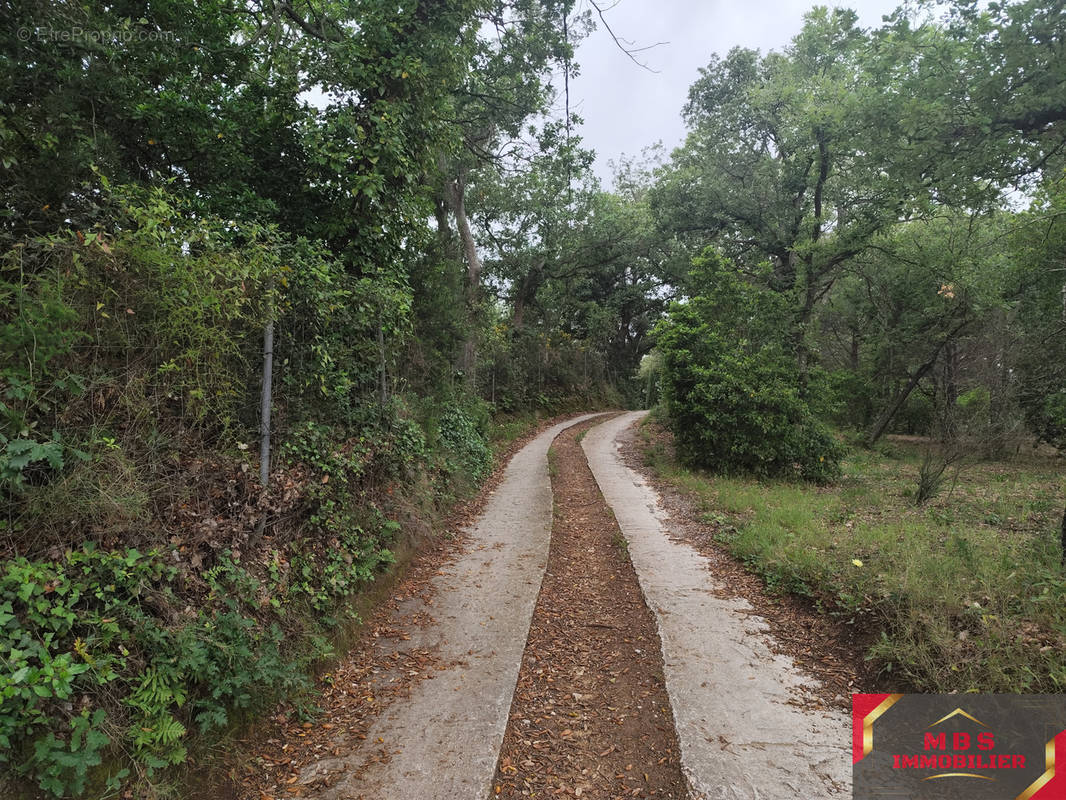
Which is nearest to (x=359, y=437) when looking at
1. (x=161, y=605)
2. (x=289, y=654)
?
(x=289, y=654)

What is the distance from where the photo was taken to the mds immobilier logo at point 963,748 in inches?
96.4

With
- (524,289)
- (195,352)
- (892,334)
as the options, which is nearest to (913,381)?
(892,334)

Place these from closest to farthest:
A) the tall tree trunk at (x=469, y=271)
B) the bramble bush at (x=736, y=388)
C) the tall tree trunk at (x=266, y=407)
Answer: the tall tree trunk at (x=266, y=407) < the bramble bush at (x=736, y=388) < the tall tree trunk at (x=469, y=271)

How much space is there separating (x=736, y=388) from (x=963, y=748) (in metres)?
8.39

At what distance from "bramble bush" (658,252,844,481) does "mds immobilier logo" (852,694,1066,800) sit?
773 centimetres

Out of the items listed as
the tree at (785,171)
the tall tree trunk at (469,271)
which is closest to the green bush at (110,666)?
the tall tree trunk at (469,271)

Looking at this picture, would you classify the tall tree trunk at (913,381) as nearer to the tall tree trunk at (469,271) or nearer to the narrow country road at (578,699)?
the tall tree trunk at (469,271)

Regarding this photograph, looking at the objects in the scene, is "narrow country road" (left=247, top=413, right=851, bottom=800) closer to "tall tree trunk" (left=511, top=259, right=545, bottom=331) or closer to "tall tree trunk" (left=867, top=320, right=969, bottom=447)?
"tall tree trunk" (left=867, top=320, right=969, bottom=447)

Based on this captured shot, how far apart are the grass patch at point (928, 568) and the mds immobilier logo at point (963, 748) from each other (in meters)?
0.11

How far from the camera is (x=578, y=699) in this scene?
3.40 metres

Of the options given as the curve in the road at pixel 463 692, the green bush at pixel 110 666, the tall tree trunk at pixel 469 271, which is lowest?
the curve in the road at pixel 463 692

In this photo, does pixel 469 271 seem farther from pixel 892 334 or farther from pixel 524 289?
pixel 892 334

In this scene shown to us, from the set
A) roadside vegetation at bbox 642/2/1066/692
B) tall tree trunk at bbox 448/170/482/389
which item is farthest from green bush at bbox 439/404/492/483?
roadside vegetation at bbox 642/2/1066/692

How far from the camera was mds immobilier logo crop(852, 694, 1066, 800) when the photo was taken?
245 cm
